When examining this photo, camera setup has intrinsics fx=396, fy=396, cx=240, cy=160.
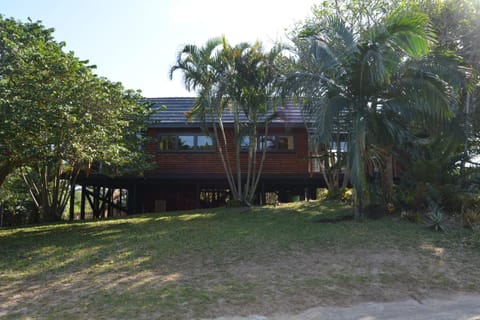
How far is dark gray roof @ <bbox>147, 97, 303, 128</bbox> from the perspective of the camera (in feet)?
54.5

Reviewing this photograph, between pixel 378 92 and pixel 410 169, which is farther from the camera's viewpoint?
pixel 410 169

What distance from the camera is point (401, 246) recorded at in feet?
26.3

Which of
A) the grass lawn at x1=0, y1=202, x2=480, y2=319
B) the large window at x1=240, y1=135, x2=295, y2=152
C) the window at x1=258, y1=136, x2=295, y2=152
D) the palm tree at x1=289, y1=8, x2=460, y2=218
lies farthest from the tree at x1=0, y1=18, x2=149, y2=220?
the window at x1=258, y1=136, x2=295, y2=152

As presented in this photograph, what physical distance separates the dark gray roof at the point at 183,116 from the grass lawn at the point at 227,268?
6.83 meters

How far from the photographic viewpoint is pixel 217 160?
56.4 feet

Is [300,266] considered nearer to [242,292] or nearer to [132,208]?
[242,292]

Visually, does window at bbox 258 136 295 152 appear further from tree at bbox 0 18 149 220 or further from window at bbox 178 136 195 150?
tree at bbox 0 18 149 220

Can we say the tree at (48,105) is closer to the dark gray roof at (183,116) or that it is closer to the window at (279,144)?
the dark gray roof at (183,116)

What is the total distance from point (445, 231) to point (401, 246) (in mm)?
1741

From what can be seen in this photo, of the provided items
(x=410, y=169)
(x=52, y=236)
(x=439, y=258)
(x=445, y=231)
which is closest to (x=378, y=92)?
(x=410, y=169)

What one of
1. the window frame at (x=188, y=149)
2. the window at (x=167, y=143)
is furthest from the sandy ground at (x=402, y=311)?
the window at (x=167, y=143)

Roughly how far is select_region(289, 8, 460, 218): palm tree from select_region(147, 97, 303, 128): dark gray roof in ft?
17.2

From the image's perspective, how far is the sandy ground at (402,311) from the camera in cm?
495

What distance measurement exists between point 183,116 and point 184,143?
1.34m
